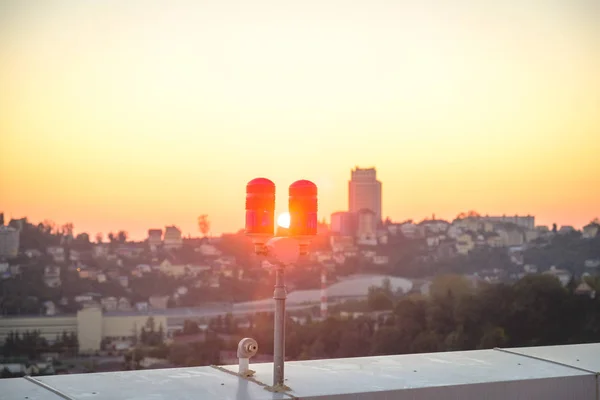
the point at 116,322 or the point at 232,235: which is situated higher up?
the point at 232,235

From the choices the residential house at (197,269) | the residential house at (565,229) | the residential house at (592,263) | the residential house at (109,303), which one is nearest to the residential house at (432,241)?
the residential house at (565,229)

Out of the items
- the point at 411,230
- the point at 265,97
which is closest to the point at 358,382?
the point at 265,97

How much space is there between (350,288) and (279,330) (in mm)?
30492

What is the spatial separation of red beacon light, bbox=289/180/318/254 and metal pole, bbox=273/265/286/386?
16 centimetres

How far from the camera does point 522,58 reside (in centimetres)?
2252

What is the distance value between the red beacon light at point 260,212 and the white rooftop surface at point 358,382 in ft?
2.03

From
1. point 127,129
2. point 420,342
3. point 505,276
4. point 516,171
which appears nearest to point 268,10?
point 127,129

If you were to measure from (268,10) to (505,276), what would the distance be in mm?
18339

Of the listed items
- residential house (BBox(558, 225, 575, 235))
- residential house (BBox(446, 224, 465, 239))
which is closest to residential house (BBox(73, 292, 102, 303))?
residential house (BBox(446, 224, 465, 239))

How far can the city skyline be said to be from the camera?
2042 centimetres

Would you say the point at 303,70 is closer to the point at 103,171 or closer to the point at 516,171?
the point at 103,171

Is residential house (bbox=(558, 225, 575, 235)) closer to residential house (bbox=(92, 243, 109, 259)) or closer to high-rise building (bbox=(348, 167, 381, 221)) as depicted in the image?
high-rise building (bbox=(348, 167, 381, 221))

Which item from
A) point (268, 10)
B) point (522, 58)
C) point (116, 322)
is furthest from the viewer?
point (116, 322)

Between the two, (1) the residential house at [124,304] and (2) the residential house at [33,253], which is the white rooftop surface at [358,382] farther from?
(2) the residential house at [33,253]
